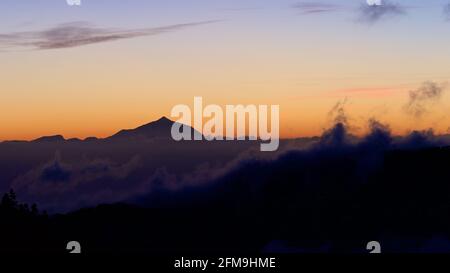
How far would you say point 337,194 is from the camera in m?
199

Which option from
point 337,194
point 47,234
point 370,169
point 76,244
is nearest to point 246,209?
point 370,169

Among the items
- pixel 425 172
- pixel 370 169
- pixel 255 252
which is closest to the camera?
pixel 255 252

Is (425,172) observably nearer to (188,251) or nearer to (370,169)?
(370,169)
